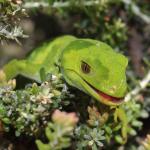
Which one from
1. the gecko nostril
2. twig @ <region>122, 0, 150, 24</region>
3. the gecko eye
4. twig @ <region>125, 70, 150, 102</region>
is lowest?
twig @ <region>125, 70, 150, 102</region>

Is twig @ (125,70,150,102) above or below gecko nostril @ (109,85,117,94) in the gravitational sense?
below

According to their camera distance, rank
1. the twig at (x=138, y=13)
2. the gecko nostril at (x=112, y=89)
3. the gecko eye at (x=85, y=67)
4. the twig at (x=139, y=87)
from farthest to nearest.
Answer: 1. the twig at (x=138, y=13)
2. the twig at (x=139, y=87)
3. the gecko eye at (x=85, y=67)
4. the gecko nostril at (x=112, y=89)

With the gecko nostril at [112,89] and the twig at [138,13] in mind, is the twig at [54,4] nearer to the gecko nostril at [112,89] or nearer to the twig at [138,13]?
the twig at [138,13]

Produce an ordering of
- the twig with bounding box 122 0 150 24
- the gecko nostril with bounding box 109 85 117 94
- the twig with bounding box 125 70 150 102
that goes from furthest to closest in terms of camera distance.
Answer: the twig with bounding box 122 0 150 24 → the twig with bounding box 125 70 150 102 → the gecko nostril with bounding box 109 85 117 94

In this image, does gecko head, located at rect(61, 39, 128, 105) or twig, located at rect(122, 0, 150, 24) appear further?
twig, located at rect(122, 0, 150, 24)

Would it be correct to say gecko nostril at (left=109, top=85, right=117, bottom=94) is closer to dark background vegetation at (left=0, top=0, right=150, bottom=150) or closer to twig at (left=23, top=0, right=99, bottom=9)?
dark background vegetation at (left=0, top=0, right=150, bottom=150)

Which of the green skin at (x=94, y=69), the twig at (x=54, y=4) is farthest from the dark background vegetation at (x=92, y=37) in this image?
the green skin at (x=94, y=69)

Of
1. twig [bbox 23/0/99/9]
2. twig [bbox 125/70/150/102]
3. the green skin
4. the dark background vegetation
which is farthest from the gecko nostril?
twig [bbox 23/0/99/9]

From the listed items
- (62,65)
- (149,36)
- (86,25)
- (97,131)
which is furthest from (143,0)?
(97,131)
